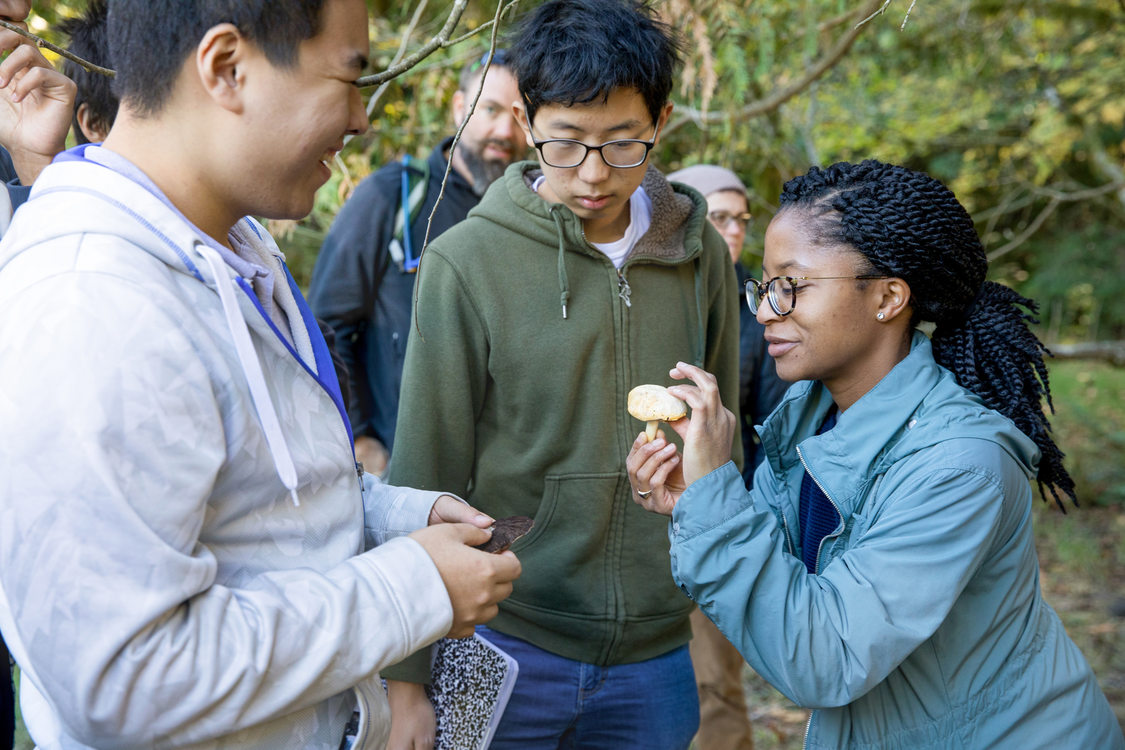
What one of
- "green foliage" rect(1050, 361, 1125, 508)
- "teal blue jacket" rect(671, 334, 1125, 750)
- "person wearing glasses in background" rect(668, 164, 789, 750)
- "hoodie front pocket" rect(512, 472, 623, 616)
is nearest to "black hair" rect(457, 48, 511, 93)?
"person wearing glasses in background" rect(668, 164, 789, 750)

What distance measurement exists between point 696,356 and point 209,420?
1628 mm

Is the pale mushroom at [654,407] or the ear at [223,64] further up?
the ear at [223,64]

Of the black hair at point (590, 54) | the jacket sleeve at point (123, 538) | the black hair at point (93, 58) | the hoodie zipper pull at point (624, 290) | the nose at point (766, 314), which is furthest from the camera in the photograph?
the hoodie zipper pull at point (624, 290)

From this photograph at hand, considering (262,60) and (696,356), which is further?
(696,356)

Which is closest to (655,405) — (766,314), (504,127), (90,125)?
(766,314)

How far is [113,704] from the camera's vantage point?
1.08 meters

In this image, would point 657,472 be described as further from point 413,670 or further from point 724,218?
point 724,218

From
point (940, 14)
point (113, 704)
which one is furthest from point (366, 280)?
point (940, 14)

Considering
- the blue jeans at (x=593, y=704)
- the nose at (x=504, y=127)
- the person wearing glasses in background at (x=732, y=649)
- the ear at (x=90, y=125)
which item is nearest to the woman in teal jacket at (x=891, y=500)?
the blue jeans at (x=593, y=704)

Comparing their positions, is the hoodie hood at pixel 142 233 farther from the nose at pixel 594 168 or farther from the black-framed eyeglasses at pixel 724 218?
the black-framed eyeglasses at pixel 724 218

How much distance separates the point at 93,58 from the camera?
2211 mm

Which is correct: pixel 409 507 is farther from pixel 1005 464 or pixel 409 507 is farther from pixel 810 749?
pixel 1005 464

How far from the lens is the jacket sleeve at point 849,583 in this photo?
162 cm

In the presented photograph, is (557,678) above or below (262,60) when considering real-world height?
below
